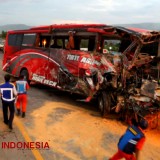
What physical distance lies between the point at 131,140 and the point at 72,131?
3.28 meters

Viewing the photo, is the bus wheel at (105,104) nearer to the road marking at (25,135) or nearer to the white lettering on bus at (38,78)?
the road marking at (25,135)

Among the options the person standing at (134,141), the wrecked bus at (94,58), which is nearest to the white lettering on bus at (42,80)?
the wrecked bus at (94,58)

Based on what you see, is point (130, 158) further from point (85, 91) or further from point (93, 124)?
point (85, 91)

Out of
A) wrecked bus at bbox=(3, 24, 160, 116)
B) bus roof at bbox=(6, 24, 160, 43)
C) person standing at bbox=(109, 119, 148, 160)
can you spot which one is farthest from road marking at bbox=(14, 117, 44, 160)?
bus roof at bbox=(6, 24, 160, 43)

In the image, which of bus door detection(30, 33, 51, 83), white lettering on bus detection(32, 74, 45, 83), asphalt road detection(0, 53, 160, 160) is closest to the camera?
asphalt road detection(0, 53, 160, 160)

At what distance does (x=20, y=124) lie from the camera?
8445 mm

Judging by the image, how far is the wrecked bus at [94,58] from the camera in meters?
9.09

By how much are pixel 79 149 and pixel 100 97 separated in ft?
10.5

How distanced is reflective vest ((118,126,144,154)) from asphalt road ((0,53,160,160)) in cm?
151

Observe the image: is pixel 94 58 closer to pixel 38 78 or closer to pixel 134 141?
pixel 38 78

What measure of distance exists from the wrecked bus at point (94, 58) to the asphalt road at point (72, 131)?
67cm

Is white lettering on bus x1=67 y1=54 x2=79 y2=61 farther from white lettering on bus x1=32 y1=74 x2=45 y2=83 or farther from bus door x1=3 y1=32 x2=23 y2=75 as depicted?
bus door x1=3 y1=32 x2=23 y2=75

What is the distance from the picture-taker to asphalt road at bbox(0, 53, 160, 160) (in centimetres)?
682

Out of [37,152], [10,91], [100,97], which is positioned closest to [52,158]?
[37,152]
